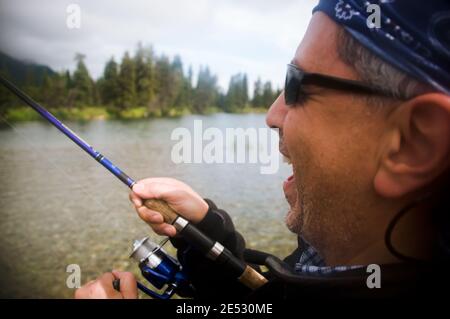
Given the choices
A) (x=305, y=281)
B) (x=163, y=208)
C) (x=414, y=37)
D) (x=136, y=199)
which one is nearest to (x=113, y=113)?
(x=136, y=199)

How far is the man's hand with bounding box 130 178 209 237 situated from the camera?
2225mm

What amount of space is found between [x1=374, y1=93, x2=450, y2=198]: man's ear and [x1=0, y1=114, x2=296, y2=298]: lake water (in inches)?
89.2

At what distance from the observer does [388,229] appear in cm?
110

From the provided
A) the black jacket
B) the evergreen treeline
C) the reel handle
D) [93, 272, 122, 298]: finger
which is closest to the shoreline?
the evergreen treeline

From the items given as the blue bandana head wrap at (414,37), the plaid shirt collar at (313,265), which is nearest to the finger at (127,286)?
the plaid shirt collar at (313,265)

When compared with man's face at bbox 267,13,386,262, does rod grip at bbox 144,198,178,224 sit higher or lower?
lower

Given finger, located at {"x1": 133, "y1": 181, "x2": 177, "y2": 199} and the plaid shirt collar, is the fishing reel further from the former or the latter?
the plaid shirt collar

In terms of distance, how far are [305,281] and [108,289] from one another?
0.88 m

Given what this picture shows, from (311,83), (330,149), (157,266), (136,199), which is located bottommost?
(157,266)

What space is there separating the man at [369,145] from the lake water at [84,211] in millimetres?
1992

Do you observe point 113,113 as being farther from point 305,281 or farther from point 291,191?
point 305,281

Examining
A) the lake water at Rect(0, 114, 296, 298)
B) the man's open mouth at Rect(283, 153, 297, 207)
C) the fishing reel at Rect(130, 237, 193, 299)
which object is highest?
the man's open mouth at Rect(283, 153, 297, 207)

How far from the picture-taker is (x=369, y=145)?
116 cm
